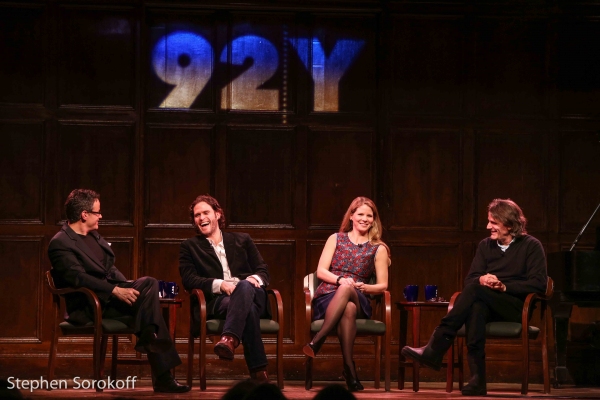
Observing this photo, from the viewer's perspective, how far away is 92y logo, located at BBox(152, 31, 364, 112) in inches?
272

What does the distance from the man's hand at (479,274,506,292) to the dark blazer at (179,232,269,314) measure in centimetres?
141

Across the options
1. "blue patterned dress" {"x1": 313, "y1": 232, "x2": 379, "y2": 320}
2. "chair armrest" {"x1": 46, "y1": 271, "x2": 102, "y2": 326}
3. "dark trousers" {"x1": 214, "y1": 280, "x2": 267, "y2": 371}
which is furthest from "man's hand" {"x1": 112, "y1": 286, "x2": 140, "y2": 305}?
"blue patterned dress" {"x1": 313, "y1": 232, "x2": 379, "y2": 320}

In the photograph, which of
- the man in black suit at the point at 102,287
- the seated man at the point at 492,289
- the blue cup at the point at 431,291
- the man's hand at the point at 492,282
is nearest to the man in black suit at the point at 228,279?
the man in black suit at the point at 102,287

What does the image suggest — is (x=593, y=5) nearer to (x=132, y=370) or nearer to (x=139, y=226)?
(x=139, y=226)

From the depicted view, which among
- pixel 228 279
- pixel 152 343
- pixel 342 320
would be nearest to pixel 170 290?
pixel 228 279

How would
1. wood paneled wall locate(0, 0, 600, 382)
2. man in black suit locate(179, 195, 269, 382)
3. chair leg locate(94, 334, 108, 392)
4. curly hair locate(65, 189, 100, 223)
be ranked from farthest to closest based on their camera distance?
wood paneled wall locate(0, 0, 600, 382)
curly hair locate(65, 189, 100, 223)
man in black suit locate(179, 195, 269, 382)
chair leg locate(94, 334, 108, 392)

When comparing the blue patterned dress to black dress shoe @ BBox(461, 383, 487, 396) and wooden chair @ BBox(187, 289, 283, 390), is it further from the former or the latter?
black dress shoe @ BBox(461, 383, 487, 396)

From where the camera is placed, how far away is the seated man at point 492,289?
547cm

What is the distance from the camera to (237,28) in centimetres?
694

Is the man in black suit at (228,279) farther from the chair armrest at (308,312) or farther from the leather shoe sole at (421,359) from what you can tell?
the leather shoe sole at (421,359)

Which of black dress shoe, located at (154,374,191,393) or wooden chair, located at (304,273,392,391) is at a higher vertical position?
wooden chair, located at (304,273,392,391)

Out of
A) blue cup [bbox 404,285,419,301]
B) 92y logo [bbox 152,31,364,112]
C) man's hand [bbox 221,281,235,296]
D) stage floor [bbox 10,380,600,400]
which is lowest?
stage floor [bbox 10,380,600,400]

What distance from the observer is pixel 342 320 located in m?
5.65

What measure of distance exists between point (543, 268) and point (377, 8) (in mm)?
2489
